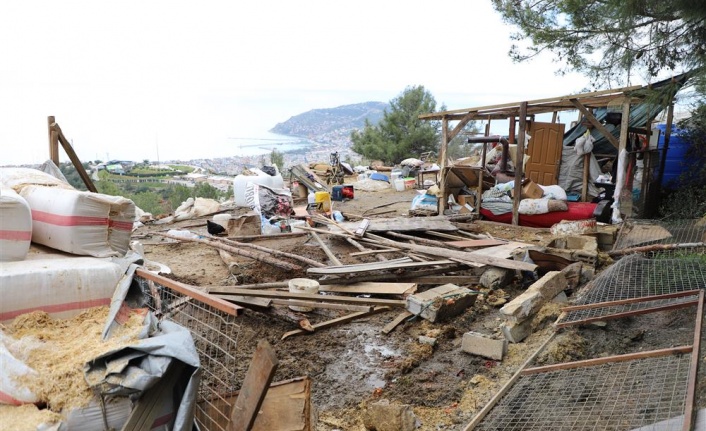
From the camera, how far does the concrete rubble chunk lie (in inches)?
204

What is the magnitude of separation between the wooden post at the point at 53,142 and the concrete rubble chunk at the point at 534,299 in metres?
6.29

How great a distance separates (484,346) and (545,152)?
839cm

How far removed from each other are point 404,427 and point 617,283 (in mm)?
3259

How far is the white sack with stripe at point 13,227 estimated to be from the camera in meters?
3.27

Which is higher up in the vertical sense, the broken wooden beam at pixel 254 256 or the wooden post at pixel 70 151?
the wooden post at pixel 70 151

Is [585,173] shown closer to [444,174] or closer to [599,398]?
[444,174]

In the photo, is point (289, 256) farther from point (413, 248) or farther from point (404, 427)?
point (404, 427)

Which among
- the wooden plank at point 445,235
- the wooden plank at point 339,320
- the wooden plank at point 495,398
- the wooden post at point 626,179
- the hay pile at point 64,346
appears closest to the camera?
the hay pile at point 64,346

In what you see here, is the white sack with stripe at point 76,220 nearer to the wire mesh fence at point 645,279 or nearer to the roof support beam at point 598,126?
the wire mesh fence at point 645,279

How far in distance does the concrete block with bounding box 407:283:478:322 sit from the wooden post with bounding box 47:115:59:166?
17.3 feet

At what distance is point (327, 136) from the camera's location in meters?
62.2

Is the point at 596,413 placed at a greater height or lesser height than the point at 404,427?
greater

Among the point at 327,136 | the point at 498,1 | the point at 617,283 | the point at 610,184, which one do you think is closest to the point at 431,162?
the point at 610,184

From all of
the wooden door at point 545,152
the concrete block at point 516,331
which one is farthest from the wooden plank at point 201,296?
the wooden door at point 545,152
